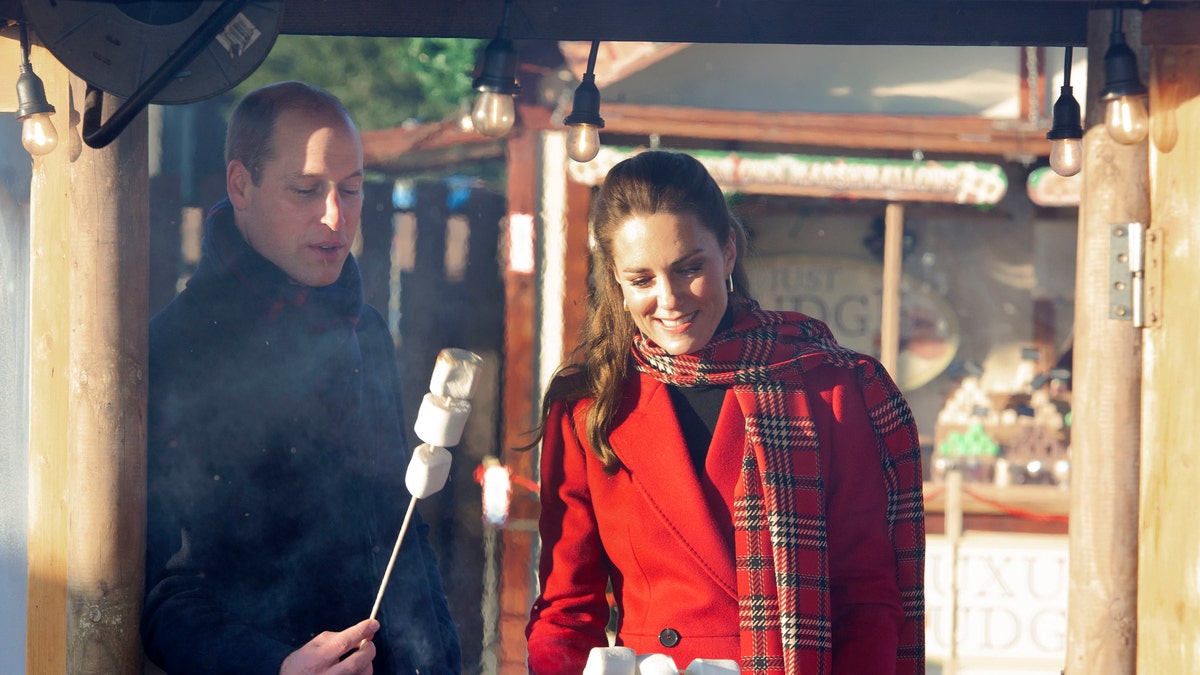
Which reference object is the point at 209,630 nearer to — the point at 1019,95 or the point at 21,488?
the point at 21,488

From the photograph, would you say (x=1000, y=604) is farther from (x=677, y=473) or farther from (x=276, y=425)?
(x=276, y=425)

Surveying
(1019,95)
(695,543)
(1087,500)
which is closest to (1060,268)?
(1019,95)

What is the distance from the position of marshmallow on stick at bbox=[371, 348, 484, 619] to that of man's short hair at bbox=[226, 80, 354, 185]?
66 centimetres

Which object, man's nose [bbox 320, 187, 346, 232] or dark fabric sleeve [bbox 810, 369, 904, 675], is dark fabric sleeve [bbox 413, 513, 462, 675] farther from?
dark fabric sleeve [bbox 810, 369, 904, 675]

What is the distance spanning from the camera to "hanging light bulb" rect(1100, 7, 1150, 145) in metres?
2.65

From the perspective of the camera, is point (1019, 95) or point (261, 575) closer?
point (261, 575)

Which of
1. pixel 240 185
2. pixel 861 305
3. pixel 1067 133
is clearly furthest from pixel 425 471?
pixel 861 305

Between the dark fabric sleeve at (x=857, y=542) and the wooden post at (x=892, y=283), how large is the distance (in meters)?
5.11

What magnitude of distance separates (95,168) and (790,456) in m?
1.69

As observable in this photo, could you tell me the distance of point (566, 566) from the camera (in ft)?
9.04

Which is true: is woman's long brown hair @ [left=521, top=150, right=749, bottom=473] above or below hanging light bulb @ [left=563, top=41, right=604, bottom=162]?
below

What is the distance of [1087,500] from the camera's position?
2.85m

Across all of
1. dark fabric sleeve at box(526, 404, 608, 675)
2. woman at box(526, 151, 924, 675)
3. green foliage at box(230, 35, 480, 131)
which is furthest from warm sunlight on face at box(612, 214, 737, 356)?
green foliage at box(230, 35, 480, 131)

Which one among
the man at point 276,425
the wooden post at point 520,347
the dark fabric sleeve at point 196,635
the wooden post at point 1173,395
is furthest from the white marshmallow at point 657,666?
the wooden post at point 520,347
